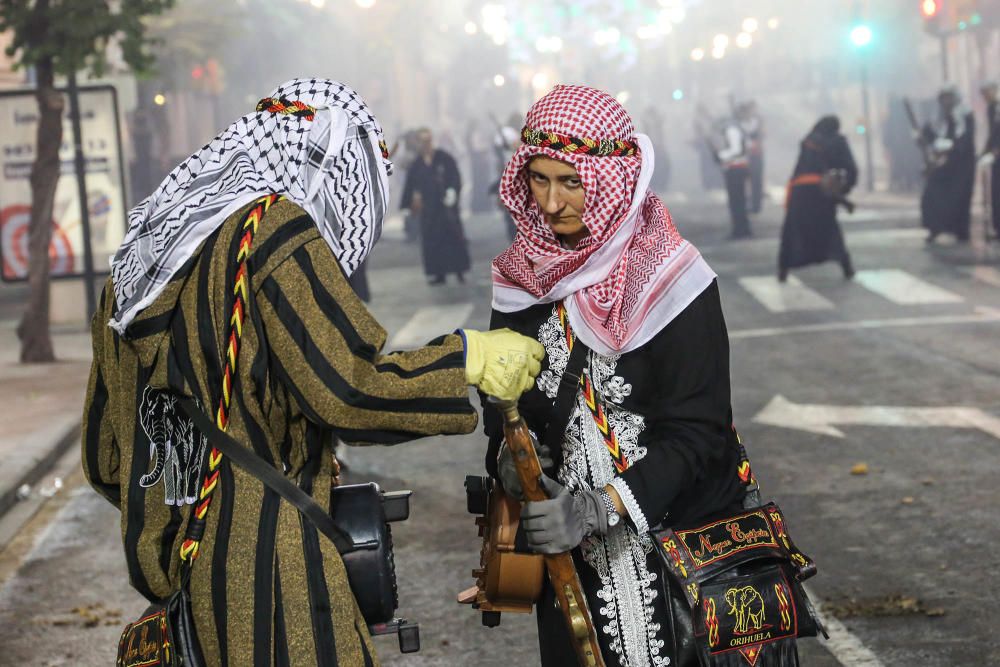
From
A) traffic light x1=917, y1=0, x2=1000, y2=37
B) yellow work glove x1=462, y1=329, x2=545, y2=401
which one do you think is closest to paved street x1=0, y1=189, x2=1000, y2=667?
yellow work glove x1=462, y1=329, x2=545, y2=401

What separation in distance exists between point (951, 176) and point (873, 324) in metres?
8.35

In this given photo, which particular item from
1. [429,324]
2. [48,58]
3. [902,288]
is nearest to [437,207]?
[429,324]

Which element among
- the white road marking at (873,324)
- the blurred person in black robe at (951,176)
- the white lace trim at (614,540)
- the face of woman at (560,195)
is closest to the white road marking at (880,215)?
the blurred person in black robe at (951,176)

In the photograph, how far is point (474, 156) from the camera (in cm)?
4209

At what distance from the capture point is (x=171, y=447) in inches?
115

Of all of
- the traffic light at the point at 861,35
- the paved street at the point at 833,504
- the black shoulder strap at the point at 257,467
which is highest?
the traffic light at the point at 861,35

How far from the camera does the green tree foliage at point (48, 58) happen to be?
13578 millimetres

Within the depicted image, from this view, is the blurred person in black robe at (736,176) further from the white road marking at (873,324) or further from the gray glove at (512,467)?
the gray glove at (512,467)

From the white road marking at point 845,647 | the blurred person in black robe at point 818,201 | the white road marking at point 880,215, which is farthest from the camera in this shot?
the white road marking at point 880,215

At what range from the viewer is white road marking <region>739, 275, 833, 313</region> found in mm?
15031

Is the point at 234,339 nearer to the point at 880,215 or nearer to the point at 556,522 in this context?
the point at 556,522

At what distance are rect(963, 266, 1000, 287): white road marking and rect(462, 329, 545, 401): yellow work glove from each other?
13.6 metres

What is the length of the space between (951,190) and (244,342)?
19134mm

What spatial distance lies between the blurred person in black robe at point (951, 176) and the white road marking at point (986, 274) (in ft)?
11.4
